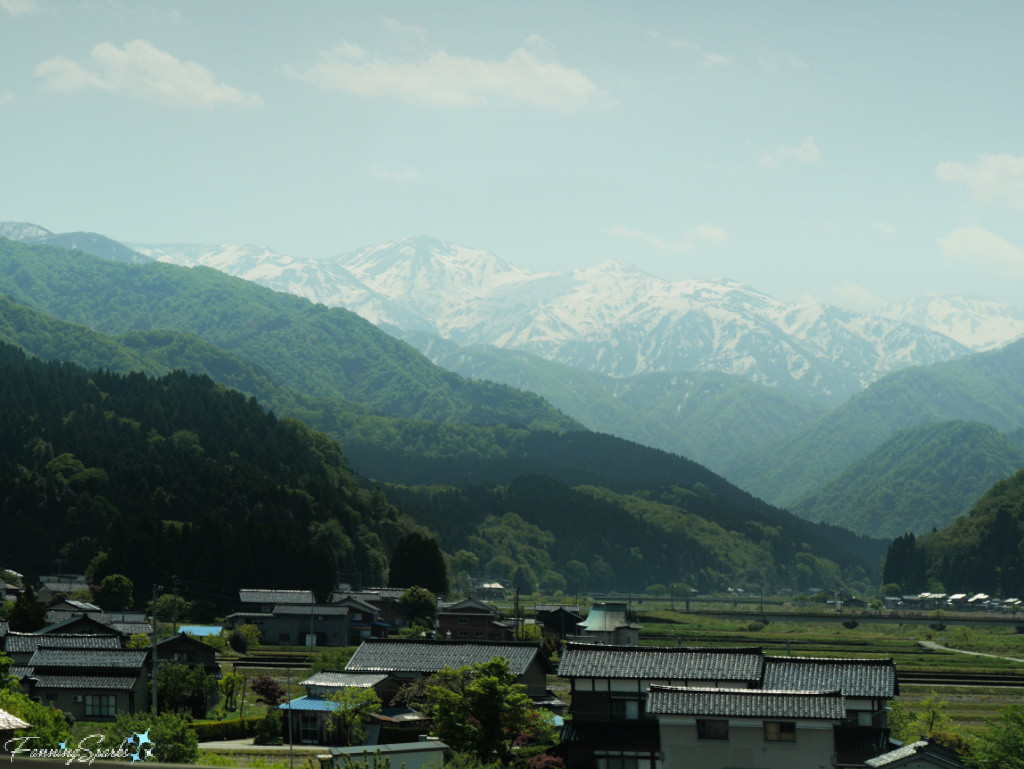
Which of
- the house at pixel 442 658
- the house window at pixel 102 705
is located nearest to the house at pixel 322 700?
the house at pixel 442 658

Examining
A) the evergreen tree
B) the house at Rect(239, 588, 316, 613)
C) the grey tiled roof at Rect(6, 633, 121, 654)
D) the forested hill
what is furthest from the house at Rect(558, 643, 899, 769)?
the evergreen tree

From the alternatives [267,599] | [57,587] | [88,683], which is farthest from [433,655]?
[57,587]

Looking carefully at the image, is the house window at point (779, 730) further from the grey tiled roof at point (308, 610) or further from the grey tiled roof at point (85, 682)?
the grey tiled roof at point (308, 610)

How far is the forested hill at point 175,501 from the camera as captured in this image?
128 metres

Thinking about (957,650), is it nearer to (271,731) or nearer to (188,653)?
(188,653)

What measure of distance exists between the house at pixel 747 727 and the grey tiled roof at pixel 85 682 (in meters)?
31.8

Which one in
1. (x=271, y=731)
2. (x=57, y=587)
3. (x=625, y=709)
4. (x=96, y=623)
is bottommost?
(x=271, y=731)

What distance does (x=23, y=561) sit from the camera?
135000 millimetres

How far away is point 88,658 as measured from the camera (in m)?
64.6

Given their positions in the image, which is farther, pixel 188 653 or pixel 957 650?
pixel 957 650

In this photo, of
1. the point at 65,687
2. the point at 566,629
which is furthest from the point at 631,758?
the point at 566,629

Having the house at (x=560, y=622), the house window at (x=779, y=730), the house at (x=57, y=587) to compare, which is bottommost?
the house at (x=560, y=622)

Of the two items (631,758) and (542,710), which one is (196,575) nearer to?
(542,710)

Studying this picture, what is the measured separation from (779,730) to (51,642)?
146 feet
